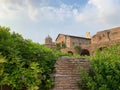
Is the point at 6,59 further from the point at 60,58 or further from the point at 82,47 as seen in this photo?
the point at 82,47

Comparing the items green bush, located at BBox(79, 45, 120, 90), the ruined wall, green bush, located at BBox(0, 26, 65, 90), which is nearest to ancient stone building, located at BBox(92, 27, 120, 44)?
the ruined wall

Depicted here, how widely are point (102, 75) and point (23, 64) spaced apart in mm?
2202

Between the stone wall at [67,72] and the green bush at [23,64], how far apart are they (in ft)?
0.66

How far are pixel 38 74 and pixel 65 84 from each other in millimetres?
796

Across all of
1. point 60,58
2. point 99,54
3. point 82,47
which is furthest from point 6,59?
point 82,47

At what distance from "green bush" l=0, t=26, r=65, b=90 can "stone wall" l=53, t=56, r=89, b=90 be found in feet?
0.66

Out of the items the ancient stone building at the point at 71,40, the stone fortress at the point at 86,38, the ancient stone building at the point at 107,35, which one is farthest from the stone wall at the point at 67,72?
the ancient stone building at the point at 71,40

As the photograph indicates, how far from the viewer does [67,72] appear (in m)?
7.23

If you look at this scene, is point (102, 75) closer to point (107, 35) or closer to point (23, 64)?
point (23, 64)

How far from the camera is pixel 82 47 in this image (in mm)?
46719

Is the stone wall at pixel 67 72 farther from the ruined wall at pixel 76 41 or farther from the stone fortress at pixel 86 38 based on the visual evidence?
the ruined wall at pixel 76 41

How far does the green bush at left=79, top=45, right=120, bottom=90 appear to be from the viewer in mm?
7312

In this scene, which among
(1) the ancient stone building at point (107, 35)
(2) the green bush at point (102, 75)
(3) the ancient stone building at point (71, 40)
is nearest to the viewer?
(2) the green bush at point (102, 75)

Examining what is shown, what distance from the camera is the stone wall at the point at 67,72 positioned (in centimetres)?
703
